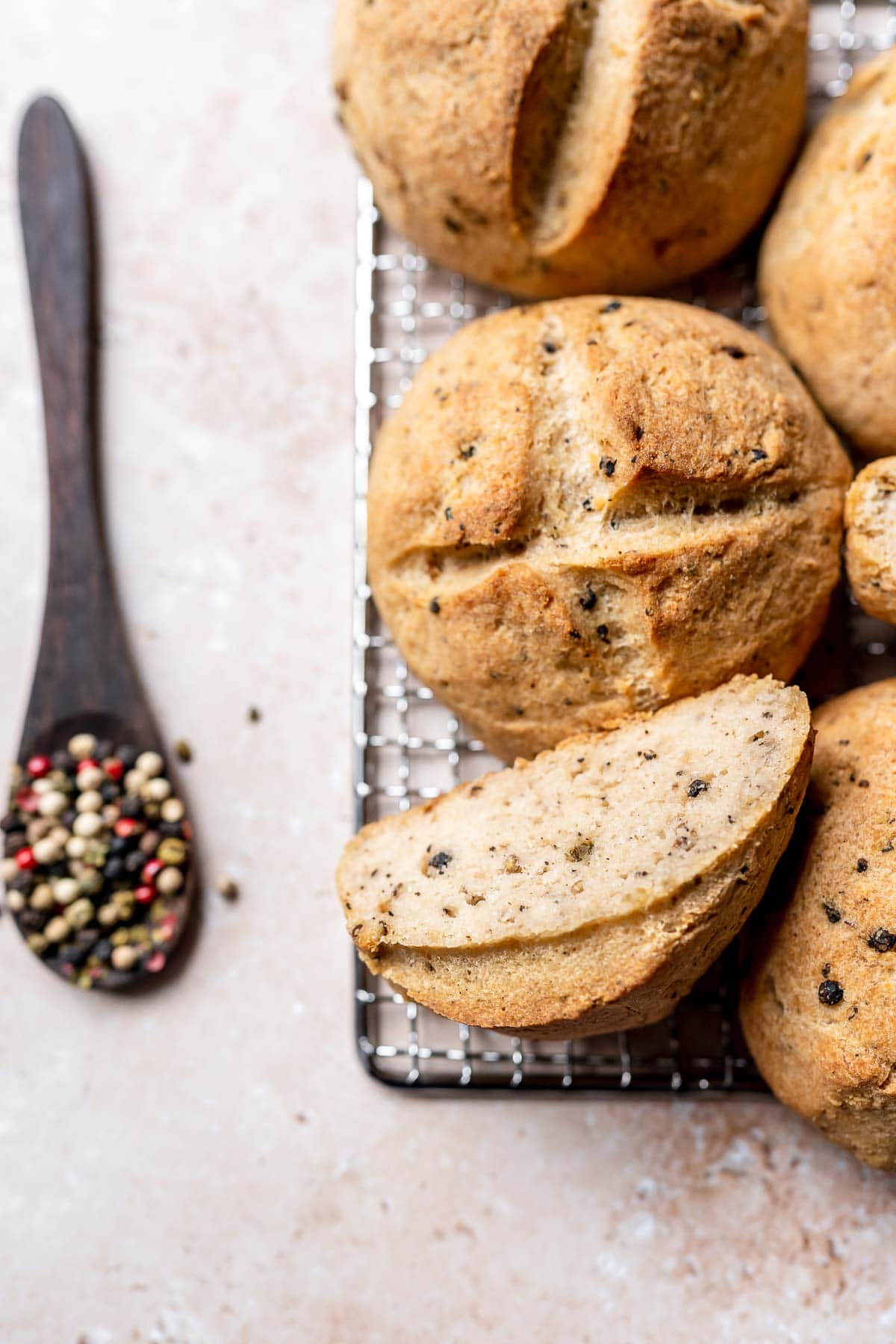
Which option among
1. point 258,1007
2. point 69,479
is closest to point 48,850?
point 258,1007

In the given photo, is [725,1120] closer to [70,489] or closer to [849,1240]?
[849,1240]

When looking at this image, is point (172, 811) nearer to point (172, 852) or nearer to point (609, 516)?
point (172, 852)

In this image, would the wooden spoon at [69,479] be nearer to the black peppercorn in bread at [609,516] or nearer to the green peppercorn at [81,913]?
the green peppercorn at [81,913]

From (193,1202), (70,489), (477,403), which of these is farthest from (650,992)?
(70,489)

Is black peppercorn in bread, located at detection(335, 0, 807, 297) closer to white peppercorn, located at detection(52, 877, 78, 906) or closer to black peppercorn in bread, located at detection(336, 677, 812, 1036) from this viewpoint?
black peppercorn in bread, located at detection(336, 677, 812, 1036)

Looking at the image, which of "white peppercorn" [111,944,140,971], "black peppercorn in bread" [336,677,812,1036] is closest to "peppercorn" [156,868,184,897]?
"white peppercorn" [111,944,140,971]

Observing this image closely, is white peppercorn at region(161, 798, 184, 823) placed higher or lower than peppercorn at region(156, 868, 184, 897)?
higher
